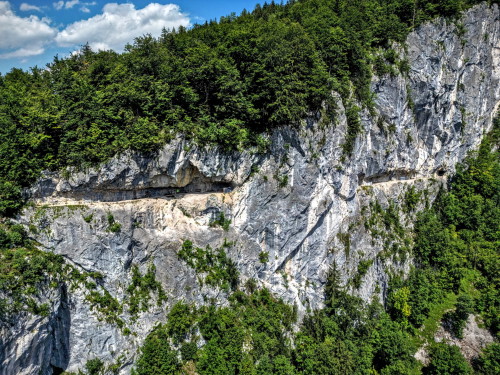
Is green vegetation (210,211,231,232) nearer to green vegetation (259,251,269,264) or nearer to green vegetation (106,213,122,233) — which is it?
green vegetation (259,251,269,264)

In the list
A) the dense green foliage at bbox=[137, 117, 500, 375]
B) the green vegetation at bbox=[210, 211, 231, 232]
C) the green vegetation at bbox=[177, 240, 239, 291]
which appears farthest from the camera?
the green vegetation at bbox=[210, 211, 231, 232]

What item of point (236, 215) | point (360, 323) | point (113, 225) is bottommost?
point (360, 323)

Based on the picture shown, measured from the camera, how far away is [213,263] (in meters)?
26.2

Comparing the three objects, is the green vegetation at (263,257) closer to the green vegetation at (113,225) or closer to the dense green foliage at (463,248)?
the green vegetation at (113,225)

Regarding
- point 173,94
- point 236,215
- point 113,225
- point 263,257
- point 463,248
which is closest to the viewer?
point 113,225

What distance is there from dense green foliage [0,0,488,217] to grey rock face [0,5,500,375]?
159cm

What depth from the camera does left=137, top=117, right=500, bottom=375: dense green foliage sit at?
24031 millimetres

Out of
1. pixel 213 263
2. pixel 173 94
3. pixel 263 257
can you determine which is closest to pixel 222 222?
pixel 213 263

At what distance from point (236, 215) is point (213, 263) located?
15.8 feet

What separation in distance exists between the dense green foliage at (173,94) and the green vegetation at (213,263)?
9379 mm

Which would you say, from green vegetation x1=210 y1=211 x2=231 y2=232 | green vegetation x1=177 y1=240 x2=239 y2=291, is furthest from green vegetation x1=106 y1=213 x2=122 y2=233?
green vegetation x1=210 y1=211 x2=231 y2=232

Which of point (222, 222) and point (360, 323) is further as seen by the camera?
point (360, 323)

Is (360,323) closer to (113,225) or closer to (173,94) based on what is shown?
(113,225)

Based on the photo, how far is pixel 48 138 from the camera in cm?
2231
